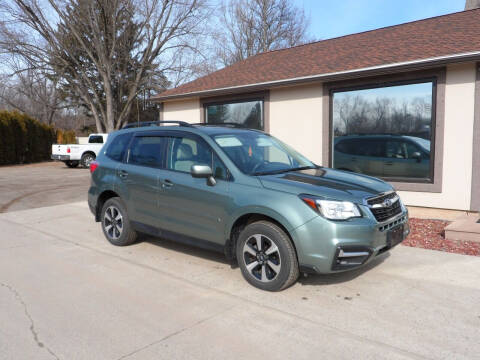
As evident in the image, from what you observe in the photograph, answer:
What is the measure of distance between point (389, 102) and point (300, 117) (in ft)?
7.25

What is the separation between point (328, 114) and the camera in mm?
9289

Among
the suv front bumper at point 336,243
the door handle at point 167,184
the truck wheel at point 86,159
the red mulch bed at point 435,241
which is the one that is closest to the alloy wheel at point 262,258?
the suv front bumper at point 336,243

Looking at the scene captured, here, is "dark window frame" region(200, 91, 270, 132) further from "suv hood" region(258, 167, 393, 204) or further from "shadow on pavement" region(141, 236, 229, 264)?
"suv hood" region(258, 167, 393, 204)

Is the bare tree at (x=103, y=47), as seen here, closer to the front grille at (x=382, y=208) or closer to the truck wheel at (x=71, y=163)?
the truck wheel at (x=71, y=163)

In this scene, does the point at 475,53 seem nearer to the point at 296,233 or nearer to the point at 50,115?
the point at 296,233

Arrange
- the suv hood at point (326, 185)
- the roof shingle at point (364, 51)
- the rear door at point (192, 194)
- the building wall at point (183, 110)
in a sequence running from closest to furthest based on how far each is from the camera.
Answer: the suv hood at point (326, 185), the rear door at point (192, 194), the roof shingle at point (364, 51), the building wall at point (183, 110)

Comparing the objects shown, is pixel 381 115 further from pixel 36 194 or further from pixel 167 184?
pixel 36 194

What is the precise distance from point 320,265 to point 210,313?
1127mm

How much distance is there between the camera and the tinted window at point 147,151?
520cm

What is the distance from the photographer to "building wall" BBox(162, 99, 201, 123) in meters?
12.1

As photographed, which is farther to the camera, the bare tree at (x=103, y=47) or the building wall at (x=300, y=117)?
the bare tree at (x=103, y=47)

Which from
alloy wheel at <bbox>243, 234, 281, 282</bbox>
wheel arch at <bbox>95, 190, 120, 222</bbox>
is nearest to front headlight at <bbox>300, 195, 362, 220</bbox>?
alloy wheel at <bbox>243, 234, 281, 282</bbox>

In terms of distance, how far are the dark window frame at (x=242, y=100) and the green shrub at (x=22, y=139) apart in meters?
18.8

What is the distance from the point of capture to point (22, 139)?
87.1ft
